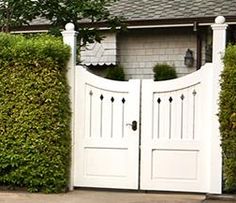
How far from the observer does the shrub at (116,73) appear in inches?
504

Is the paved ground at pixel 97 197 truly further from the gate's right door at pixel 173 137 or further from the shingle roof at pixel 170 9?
the shingle roof at pixel 170 9

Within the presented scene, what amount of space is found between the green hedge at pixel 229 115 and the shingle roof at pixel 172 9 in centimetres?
542

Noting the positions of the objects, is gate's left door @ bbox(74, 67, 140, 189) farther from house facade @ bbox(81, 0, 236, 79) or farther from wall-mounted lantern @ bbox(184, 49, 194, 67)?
wall-mounted lantern @ bbox(184, 49, 194, 67)

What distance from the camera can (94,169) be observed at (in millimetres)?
8195

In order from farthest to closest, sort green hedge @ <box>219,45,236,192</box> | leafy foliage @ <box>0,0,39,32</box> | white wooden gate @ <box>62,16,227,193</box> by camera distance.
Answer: leafy foliage @ <box>0,0,39,32</box> < white wooden gate @ <box>62,16,227,193</box> < green hedge @ <box>219,45,236,192</box>

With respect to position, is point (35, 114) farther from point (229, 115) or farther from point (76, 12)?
Answer: point (229, 115)

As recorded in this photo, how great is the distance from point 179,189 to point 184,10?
6.66 m

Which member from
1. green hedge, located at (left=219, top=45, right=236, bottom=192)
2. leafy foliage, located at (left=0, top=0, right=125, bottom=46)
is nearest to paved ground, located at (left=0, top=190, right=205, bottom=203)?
green hedge, located at (left=219, top=45, right=236, bottom=192)

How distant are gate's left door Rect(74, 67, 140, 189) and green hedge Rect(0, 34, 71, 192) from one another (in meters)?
0.22

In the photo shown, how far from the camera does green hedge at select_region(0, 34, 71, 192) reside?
8.02 metres

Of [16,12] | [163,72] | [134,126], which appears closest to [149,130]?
[134,126]

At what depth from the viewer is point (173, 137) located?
7895 mm

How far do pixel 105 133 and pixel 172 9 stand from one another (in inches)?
247

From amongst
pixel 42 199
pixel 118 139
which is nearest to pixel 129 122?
pixel 118 139
